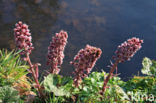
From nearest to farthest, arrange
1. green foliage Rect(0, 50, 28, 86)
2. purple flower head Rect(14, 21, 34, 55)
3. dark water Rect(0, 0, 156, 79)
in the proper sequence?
purple flower head Rect(14, 21, 34, 55), green foliage Rect(0, 50, 28, 86), dark water Rect(0, 0, 156, 79)

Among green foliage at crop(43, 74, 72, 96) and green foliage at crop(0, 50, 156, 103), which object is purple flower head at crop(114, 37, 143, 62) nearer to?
green foliage at crop(0, 50, 156, 103)

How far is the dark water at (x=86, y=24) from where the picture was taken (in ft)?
17.4

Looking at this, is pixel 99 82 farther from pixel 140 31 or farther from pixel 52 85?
pixel 140 31

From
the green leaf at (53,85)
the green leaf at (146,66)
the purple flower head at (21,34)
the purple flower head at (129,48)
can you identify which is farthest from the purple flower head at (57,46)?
the green leaf at (146,66)

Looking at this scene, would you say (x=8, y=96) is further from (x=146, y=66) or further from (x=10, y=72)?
(x=146, y=66)

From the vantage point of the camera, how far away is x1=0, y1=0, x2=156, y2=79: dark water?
5.30 meters

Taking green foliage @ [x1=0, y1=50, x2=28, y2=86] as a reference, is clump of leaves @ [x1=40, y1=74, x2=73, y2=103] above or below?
below

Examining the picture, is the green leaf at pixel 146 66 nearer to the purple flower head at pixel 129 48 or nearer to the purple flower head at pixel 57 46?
the purple flower head at pixel 129 48

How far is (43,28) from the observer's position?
5984 mm

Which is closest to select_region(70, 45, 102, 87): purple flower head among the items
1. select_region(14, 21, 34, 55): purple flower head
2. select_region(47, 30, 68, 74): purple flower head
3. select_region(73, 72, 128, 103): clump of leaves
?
select_region(47, 30, 68, 74): purple flower head

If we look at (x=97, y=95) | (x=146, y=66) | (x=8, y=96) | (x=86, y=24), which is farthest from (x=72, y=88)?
(x=86, y=24)

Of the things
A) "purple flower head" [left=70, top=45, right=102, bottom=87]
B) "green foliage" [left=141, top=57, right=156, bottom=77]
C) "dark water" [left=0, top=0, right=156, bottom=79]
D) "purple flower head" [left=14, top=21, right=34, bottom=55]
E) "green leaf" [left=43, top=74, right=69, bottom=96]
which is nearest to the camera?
"purple flower head" [left=14, top=21, right=34, bottom=55]

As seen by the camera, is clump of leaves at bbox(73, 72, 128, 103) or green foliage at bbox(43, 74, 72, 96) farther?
clump of leaves at bbox(73, 72, 128, 103)

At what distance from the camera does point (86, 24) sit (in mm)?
6375
